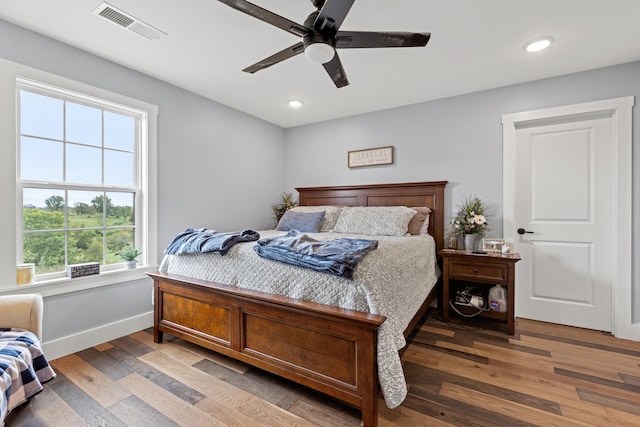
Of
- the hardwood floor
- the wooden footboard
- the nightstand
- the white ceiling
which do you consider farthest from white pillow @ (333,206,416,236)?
the wooden footboard

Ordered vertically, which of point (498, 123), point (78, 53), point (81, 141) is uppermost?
point (78, 53)

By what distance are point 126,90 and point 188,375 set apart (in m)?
2.58

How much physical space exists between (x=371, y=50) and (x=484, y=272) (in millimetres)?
2318

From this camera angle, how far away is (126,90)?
2730mm

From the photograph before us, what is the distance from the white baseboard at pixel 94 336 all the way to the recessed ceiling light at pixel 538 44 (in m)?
4.21

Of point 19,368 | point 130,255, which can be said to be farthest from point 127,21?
point 19,368

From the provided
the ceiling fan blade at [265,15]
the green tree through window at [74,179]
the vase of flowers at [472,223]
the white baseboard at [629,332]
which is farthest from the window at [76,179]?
the white baseboard at [629,332]

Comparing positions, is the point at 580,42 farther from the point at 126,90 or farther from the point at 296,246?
the point at 126,90

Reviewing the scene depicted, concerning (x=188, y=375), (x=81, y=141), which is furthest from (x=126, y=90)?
(x=188, y=375)

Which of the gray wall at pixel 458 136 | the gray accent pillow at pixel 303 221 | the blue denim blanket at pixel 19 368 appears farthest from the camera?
the gray accent pillow at pixel 303 221

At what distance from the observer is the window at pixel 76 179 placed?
2.24m

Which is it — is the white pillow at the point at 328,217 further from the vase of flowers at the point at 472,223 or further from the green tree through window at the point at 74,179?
the green tree through window at the point at 74,179

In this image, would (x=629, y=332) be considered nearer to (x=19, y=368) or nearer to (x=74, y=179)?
(x=19, y=368)

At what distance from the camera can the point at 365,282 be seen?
1.59m
